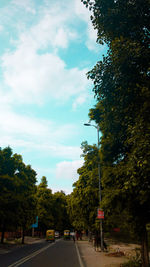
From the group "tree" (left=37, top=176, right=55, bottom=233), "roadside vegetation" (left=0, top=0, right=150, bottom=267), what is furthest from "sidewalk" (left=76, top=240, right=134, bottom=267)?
"tree" (left=37, top=176, right=55, bottom=233)

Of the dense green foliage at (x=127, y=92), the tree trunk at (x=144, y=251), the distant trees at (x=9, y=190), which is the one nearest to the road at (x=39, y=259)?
the tree trunk at (x=144, y=251)

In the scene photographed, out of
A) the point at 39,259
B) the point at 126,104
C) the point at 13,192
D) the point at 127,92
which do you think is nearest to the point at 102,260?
the point at 39,259

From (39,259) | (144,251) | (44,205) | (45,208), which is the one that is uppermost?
(44,205)

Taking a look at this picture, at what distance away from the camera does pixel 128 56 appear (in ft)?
30.5

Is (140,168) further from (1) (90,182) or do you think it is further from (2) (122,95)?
(1) (90,182)

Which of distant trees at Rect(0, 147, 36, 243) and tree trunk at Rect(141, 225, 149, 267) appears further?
distant trees at Rect(0, 147, 36, 243)

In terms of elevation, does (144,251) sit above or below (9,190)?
below

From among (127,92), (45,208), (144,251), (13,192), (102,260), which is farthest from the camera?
(45,208)

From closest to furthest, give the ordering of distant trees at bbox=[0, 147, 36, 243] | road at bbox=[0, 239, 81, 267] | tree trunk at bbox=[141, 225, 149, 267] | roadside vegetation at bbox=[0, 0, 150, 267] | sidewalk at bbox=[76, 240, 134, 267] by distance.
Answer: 1. roadside vegetation at bbox=[0, 0, 150, 267]
2. tree trunk at bbox=[141, 225, 149, 267]
3. sidewalk at bbox=[76, 240, 134, 267]
4. road at bbox=[0, 239, 81, 267]
5. distant trees at bbox=[0, 147, 36, 243]

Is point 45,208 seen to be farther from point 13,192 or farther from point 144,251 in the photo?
point 144,251

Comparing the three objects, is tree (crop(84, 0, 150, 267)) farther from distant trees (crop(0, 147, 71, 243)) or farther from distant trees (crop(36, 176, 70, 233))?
distant trees (crop(36, 176, 70, 233))

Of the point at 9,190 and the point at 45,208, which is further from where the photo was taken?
the point at 45,208

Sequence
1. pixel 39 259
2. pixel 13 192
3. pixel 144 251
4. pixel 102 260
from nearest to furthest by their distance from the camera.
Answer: pixel 144 251 < pixel 102 260 < pixel 39 259 < pixel 13 192

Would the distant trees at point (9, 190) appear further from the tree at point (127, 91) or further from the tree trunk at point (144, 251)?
the tree at point (127, 91)
